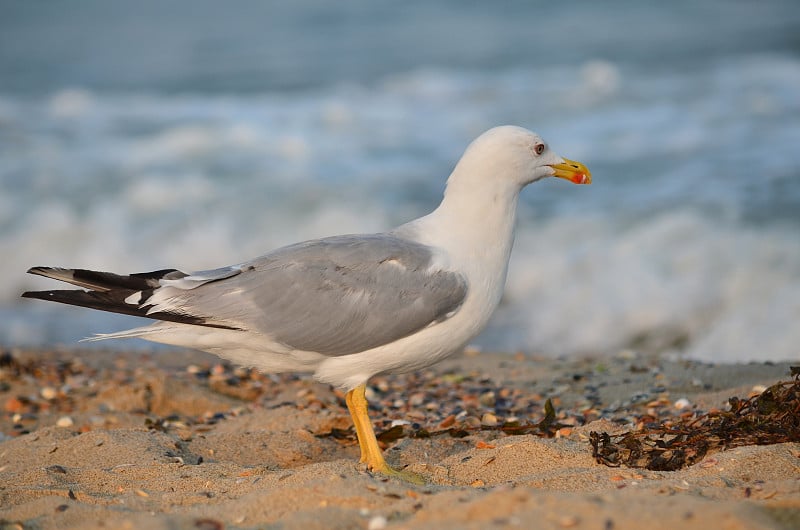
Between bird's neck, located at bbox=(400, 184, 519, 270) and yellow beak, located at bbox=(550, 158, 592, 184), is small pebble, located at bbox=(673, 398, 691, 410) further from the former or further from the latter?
bird's neck, located at bbox=(400, 184, 519, 270)

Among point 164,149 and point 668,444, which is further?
point 164,149

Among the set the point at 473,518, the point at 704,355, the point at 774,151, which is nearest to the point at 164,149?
the point at 774,151

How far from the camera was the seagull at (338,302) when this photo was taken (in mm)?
4535

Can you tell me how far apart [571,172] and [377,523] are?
245cm

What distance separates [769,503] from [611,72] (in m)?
14.7

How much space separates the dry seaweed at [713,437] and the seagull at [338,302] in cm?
84

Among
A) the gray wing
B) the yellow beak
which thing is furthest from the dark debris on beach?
the yellow beak

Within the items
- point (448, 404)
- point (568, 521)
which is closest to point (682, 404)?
point (448, 404)

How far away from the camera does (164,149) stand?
15.4 metres

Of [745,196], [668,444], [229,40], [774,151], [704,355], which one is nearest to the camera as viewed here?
[668,444]

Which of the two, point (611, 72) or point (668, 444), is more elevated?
point (611, 72)

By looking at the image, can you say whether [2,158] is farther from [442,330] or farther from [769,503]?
[769,503]

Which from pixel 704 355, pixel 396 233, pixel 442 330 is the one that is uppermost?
pixel 396 233

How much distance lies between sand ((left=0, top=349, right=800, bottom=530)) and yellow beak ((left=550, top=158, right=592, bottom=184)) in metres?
1.27
